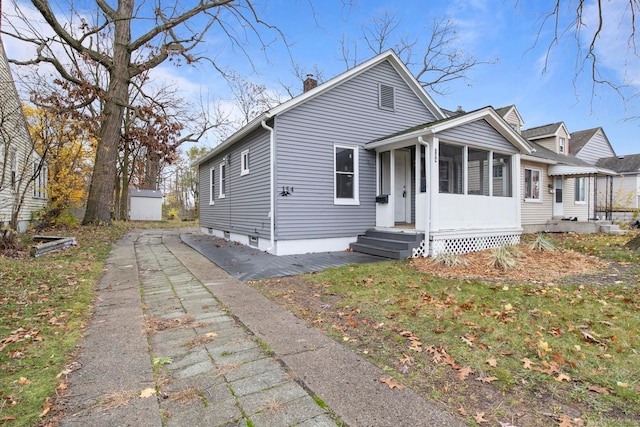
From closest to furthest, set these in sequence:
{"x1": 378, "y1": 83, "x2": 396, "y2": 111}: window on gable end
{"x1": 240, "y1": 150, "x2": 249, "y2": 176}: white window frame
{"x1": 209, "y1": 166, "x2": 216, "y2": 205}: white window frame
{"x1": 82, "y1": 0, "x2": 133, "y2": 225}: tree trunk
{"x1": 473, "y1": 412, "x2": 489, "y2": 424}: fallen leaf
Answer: {"x1": 473, "y1": 412, "x2": 489, "y2": 424}: fallen leaf
{"x1": 378, "y1": 83, "x2": 396, "y2": 111}: window on gable end
{"x1": 240, "y1": 150, "x2": 249, "y2": 176}: white window frame
{"x1": 82, "y1": 0, "x2": 133, "y2": 225}: tree trunk
{"x1": 209, "y1": 166, "x2": 216, "y2": 205}: white window frame

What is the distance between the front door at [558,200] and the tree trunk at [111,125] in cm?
2045

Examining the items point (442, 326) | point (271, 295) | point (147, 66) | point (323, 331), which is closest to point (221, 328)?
point (323, 331)

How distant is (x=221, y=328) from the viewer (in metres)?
3.68

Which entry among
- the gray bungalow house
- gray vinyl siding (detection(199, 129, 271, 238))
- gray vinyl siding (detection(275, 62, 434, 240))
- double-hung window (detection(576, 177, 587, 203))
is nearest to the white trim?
the gray bungalow house

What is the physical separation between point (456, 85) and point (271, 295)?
21.5 metres

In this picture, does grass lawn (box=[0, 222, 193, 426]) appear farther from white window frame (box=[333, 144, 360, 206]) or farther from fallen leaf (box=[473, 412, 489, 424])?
white window frame (box=[333, 144, 360, 206])

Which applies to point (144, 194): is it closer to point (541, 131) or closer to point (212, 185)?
point (212, 185)

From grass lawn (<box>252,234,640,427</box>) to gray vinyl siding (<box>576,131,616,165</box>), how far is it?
71.1ft

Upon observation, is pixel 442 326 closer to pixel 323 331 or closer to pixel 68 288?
pixel 323 331

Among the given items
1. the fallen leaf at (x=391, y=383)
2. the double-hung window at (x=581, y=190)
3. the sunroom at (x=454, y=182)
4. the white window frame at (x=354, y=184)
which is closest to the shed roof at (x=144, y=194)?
the white window frame at (x=354, y=184)

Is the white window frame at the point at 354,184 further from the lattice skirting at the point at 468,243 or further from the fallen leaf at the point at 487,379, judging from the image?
the fallen leaf at the point at 487,379

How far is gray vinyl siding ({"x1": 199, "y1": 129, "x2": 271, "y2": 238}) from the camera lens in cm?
945

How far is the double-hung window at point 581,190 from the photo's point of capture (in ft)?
57.8

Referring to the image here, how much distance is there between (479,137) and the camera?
918cm
